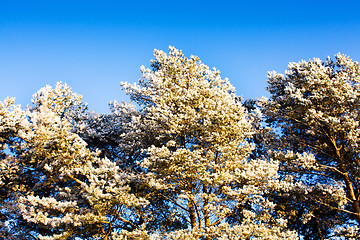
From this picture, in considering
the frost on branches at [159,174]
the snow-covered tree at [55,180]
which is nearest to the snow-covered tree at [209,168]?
the frost on branches at [159,174]

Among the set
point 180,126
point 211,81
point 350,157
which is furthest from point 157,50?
point 350,157

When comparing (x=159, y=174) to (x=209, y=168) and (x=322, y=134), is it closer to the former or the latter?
(x=209, y=168)

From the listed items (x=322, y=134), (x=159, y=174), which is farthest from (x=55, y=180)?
(x=322, y=134)

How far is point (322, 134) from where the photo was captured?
1552 cm

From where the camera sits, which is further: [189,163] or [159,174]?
[159,174]

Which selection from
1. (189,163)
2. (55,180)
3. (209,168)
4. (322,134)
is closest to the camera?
(189,163)

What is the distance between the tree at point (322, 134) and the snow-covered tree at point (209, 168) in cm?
268

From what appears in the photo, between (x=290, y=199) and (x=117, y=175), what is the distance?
9.08 m

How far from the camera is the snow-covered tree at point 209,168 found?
11.7 metres

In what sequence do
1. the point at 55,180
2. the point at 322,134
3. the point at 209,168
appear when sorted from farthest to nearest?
the point at 322,134 < the point at 55,180 < the point at 209,168

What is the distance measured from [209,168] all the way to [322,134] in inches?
278

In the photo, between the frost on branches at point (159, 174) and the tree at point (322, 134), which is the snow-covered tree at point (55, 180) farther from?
the tree at point (322, 134)

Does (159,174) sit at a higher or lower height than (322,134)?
lower

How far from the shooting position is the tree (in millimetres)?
13867
